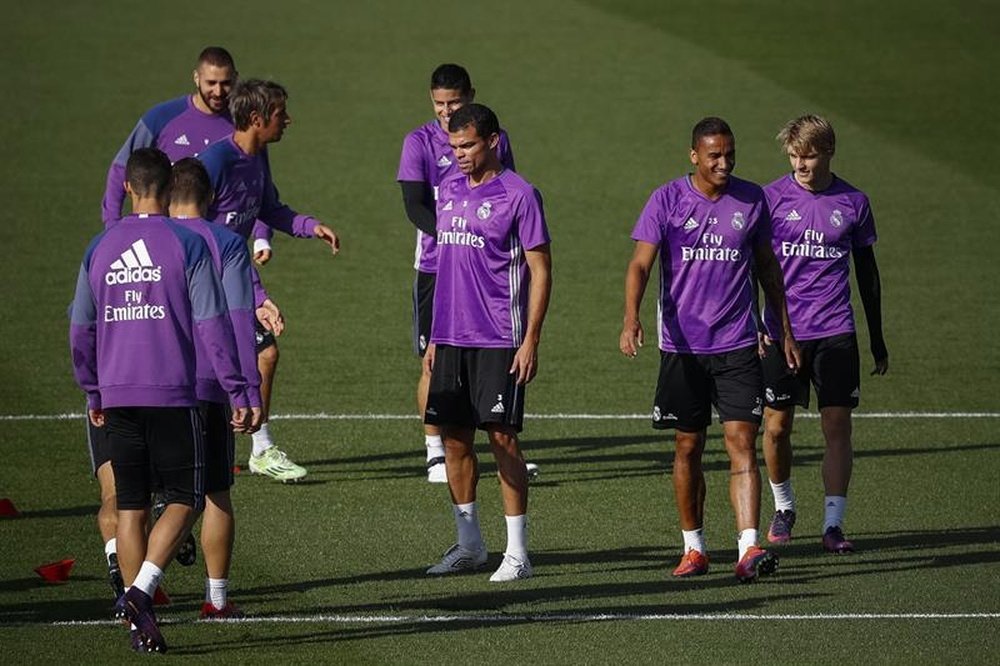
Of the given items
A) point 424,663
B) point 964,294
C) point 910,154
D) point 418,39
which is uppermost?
point 418,39

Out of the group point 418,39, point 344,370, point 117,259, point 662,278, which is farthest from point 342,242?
point 117,259

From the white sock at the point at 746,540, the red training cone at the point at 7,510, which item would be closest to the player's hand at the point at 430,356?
the white sock at the point at 746,540

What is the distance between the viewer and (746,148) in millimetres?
26578

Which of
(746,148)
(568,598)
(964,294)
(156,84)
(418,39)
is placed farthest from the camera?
(418,39)

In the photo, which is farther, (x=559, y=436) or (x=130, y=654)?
(x=559, y=436)

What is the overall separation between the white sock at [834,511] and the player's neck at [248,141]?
3.97 meters

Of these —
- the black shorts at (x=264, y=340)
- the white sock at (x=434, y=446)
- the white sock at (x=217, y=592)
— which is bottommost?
the white sock at (x=217, y=592)

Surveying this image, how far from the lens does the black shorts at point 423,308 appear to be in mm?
13469

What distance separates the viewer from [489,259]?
10.7 metres

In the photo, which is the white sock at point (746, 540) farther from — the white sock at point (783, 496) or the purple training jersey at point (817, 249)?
the purple training jersey at point (817, 249)

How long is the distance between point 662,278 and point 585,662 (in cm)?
277

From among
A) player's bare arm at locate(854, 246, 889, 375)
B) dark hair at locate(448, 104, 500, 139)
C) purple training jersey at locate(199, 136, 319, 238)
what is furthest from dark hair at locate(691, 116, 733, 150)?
purple training jersey at locate(199, 136, 319, 238)

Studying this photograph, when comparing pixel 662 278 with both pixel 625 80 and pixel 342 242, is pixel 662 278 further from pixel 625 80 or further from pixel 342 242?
pixel 625 80

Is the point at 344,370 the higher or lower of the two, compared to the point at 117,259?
lower
